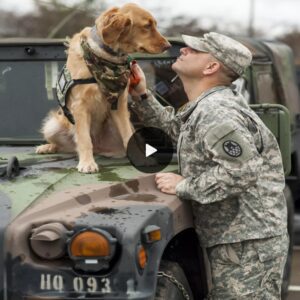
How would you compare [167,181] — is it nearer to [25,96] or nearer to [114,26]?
[114,26]

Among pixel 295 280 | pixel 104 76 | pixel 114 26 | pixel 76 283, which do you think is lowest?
pixel 295 280

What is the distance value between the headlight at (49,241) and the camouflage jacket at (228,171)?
25.7 inches

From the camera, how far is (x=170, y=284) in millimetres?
3242

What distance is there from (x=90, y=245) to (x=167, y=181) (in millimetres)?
696

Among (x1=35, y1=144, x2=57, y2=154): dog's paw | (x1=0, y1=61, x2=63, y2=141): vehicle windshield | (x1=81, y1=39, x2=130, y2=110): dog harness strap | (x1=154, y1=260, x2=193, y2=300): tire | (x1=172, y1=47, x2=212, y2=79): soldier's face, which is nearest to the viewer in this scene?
(x1=154, y1=260, x2=193, y2=300): tire

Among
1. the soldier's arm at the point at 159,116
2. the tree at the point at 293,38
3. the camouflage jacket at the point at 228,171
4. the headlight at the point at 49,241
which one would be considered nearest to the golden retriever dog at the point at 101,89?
the soldier's arm at the point at 159,116

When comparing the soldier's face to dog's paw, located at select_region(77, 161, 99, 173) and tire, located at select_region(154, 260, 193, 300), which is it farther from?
tire, located at select_region(154, 260, 193, 300)

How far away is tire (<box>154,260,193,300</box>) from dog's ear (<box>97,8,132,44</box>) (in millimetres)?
1165

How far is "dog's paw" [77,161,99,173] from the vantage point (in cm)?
371

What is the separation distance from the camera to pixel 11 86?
4.71 m

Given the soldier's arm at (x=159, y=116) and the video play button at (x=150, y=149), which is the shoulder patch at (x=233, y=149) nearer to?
the video play button at (x=150, y=149)

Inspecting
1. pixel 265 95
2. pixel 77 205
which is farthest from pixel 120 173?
pixel 265 95

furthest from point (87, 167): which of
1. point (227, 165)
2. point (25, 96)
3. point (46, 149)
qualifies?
point (25, 96)

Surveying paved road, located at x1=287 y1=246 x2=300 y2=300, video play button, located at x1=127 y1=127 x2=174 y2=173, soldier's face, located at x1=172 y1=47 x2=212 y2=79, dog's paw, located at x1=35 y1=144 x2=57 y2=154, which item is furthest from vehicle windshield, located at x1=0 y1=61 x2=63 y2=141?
paved road, located at x1=287 y1=246 x2=300 y2=300
